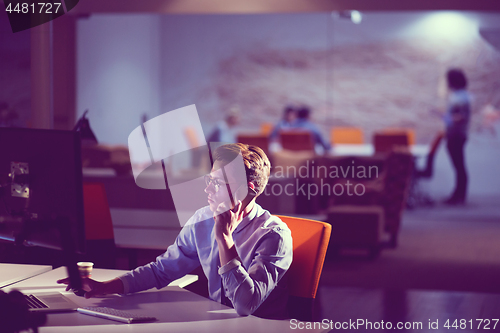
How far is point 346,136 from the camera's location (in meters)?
9.57

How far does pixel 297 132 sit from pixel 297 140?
0.11 m

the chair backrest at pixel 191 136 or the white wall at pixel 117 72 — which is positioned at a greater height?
the white wall at pixel 117 72

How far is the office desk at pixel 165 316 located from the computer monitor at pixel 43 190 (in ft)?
0.53

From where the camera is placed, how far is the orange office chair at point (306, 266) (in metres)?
1.87

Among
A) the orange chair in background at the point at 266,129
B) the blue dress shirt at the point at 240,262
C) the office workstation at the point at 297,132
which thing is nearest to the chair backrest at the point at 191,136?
the office workstation at the point at 297,132

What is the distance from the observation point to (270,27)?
1054 centimetres

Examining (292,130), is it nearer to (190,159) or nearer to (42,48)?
(190,159)

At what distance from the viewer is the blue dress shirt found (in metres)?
1.66

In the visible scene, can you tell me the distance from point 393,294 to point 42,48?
2.80 m

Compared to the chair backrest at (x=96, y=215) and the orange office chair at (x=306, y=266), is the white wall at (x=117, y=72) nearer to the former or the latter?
the chair backrest at (x=96, y=215)

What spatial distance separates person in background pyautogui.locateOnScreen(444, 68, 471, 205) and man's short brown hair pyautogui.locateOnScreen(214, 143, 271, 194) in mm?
6902

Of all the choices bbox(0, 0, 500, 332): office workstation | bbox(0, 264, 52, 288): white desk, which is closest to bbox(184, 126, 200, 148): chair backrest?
bbox(0, 0, 500, 332): office workstation

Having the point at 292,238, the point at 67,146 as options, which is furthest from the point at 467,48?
the point at 67,146

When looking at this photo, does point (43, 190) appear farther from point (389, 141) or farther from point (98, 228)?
point (389, 141)
